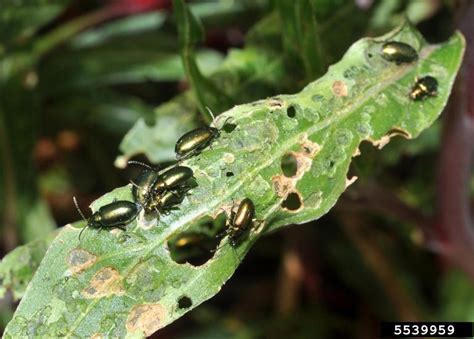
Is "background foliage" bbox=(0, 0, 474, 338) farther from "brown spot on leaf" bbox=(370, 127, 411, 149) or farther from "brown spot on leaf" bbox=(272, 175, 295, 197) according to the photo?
"brown spot on leaf" bbox=(272, 175, 295, 197)

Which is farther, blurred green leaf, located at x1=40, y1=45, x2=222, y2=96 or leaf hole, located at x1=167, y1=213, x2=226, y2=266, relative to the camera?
blurred green leaf, located at x1=40, y1=45, x2=222, y2=96

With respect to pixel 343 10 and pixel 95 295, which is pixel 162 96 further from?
pixel 95 295

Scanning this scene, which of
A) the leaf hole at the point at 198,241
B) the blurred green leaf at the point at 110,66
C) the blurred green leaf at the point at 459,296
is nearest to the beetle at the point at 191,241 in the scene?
the leaf hole at the point at 198,241

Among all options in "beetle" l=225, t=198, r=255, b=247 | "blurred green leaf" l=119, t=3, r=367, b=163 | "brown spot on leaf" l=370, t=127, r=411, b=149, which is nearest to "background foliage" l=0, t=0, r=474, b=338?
"blurred green leaf" l=119, t=3, r=367, b=163

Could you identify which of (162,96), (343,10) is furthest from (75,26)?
(343,10)

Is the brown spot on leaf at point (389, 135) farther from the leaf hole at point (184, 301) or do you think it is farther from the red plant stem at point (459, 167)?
the leaf hole at point (184, 301)
